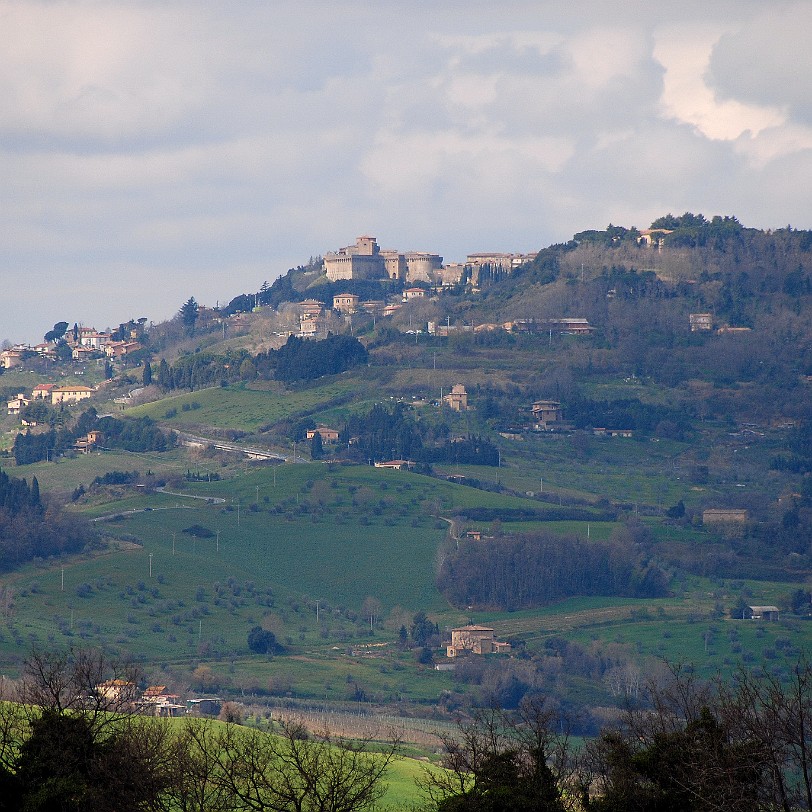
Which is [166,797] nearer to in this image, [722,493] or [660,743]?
[660,743]

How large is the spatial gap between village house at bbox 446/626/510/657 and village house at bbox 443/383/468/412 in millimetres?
51781

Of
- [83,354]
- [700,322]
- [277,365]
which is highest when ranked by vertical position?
[83,354]

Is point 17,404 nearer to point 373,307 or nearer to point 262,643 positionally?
point 373,307

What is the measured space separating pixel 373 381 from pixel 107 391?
100 ft

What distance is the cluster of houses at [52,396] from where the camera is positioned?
165 metres

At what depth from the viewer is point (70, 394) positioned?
167625 millimetres

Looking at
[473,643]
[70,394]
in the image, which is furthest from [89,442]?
[473,643]

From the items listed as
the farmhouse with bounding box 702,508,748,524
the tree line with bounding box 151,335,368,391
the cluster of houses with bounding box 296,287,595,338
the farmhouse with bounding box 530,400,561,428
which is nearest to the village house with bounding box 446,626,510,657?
the farmhouse with bounding box 702,508,748,524

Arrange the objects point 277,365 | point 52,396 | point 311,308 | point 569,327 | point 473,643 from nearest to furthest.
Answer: point 473,643, point 277,365, point 569,327, point 52,396, point 311,308

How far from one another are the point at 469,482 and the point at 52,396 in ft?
197

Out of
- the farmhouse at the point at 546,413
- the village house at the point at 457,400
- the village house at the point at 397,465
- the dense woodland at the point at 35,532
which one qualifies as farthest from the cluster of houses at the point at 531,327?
the dense woodland at the point at 35,532

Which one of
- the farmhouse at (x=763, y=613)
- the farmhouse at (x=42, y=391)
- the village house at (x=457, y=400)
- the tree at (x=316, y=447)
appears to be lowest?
the farmhouse at (x=763, y=613)

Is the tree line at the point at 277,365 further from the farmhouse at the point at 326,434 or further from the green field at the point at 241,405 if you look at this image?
the farmhouse at the point at 326,434

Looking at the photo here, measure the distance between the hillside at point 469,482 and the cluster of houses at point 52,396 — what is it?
256cm
